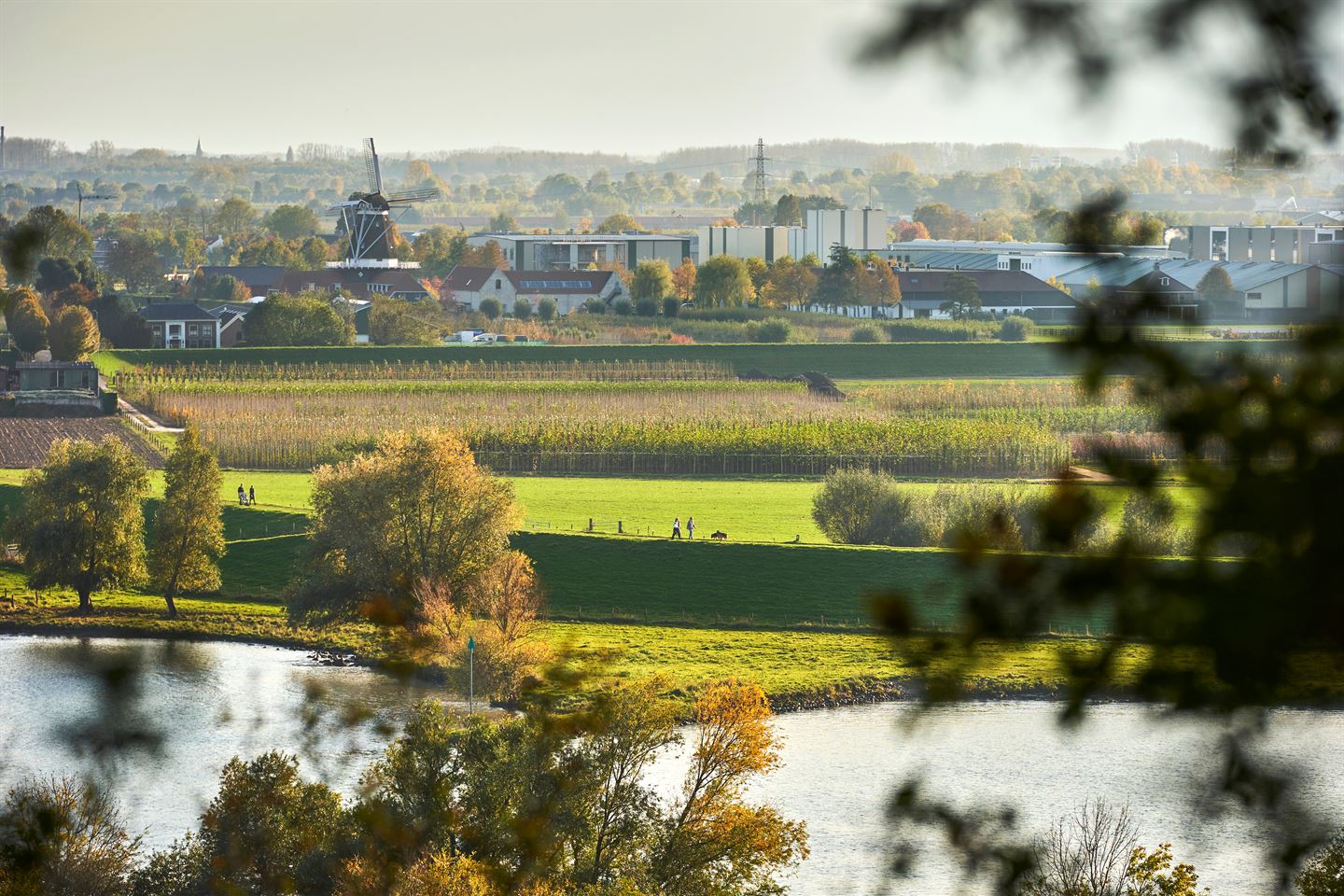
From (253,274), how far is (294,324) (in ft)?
68.3

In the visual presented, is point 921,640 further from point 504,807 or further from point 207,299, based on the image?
point 207,299

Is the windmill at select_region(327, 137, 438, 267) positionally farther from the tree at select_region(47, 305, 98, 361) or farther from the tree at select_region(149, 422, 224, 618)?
the tree at select_region(149, 422, 224, 618)

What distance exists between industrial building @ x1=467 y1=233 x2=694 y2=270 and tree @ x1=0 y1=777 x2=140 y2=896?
7078cm

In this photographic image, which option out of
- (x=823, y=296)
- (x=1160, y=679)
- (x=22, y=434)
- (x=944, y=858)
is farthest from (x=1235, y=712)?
(x=823, y=296)

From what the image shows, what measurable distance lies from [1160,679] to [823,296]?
2613 inches

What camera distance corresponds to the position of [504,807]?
13477mm

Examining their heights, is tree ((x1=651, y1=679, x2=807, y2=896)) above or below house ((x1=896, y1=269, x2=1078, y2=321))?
below

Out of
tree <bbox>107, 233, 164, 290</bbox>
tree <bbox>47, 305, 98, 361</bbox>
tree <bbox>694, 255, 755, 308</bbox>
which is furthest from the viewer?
tree <bbox>107, 233, 164, 290</bbox>

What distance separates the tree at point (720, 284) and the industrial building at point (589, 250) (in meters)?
15.6

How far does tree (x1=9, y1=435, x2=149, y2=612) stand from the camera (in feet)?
→ 86.7

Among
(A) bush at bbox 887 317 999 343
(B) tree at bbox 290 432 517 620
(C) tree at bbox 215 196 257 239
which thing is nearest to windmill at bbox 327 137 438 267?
(A) bush at bbox 887 317 999 343

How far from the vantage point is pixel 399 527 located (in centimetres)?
2430

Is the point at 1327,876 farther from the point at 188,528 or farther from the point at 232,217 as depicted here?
the point at 232,217

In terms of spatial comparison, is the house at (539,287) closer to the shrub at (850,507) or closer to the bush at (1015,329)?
the bush at (1015,329)
